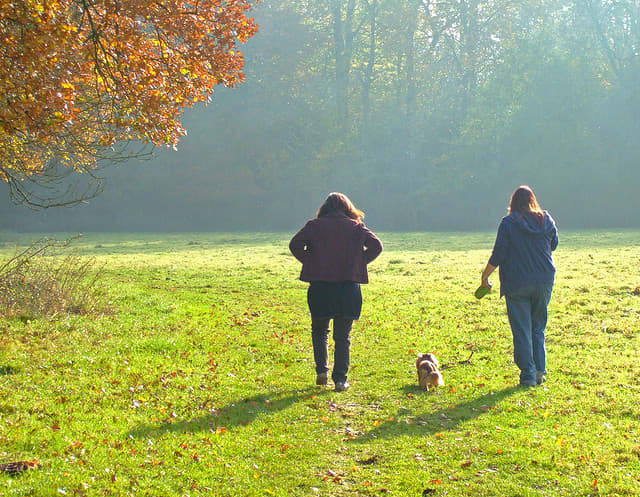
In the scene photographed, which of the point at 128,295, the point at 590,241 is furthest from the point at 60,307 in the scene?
the point at 590,241

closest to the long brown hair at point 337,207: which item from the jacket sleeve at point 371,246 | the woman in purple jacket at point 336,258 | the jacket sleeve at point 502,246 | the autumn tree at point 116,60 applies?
the woman in purple jacket at point 336,258

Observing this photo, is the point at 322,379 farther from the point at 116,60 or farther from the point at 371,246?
the point at 116,60

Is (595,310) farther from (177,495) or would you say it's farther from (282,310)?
(177,495)

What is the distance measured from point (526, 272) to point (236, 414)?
13.3 feet

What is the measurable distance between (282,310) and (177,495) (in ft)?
32.9

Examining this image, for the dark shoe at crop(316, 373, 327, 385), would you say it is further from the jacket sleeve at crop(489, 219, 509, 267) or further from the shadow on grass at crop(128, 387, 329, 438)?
the jacket sleeve at crop(489, 219, 509, 267)

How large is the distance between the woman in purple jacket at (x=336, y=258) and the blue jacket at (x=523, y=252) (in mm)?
1722

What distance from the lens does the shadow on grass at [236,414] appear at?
22.2ft

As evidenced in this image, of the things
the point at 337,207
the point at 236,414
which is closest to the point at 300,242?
the point at 337,207

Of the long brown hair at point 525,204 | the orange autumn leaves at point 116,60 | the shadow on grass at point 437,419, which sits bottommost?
the shadow on grass at point 437,419

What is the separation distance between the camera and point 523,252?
8227mm

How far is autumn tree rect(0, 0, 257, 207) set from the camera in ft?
26.1

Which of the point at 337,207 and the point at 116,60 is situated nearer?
the point at 337,207

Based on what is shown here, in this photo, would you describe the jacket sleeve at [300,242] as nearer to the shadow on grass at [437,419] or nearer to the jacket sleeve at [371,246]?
the jacket sleeve at [371,246]
